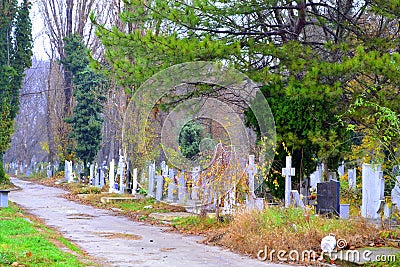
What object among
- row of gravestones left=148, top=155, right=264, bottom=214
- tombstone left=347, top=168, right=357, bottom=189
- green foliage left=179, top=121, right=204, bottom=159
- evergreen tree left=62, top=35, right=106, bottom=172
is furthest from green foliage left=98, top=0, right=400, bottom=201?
evergreen tree left=62, top=35, right=106, bottom=172

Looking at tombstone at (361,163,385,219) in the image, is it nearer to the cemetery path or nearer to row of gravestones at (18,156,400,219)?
row of gravestones at (18,156,400,219)

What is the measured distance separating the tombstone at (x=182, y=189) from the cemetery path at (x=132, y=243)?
2.63 metres

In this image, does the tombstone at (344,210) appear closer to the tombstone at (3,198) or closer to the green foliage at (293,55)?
the green foliage at (293,55)

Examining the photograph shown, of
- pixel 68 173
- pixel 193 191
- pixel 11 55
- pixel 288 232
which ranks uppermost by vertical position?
pixel 11 55

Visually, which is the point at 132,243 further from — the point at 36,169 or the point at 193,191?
the point at 36,169

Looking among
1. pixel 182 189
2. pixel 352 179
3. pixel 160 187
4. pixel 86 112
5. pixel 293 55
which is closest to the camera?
pixel 293 55

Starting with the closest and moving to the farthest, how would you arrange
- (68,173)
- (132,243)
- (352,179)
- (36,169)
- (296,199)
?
(132,243), (296,199), (352,179), (68,173), (36,169)

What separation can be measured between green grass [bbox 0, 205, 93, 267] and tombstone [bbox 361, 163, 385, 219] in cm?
616

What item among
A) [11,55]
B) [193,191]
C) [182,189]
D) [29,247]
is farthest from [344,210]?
[11,55]

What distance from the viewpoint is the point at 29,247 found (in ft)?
33.8

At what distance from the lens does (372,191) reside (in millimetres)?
12711

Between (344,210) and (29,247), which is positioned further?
(344,210)

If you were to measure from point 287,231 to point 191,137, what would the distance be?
22.1 m

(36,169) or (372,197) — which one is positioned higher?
(36,169)
